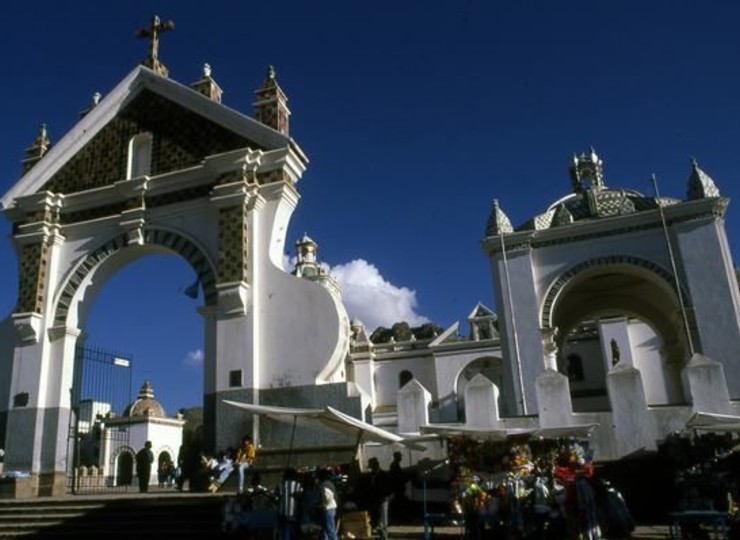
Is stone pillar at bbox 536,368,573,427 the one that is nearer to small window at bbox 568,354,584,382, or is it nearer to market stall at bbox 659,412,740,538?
market stall at bbox 659,412,740,538

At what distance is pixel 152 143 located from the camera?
14.0 metres

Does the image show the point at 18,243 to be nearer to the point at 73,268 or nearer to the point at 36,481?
the point at 73,268

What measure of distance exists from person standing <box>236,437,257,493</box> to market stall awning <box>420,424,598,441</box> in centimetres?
285

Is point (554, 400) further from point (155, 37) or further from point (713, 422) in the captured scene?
point (155, 37)

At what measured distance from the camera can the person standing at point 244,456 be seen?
35.2 ft

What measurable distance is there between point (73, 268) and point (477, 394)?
856cm

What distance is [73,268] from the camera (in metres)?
13.8

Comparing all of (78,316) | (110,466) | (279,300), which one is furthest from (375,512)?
(110,466)

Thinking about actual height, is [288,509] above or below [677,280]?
below

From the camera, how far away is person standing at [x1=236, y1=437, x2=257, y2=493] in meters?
10.7

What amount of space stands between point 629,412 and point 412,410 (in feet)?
12.9

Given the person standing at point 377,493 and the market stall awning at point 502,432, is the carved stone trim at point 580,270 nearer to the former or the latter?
the market stall awning at point 502,432

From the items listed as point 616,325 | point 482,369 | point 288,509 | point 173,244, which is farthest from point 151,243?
point 482,369

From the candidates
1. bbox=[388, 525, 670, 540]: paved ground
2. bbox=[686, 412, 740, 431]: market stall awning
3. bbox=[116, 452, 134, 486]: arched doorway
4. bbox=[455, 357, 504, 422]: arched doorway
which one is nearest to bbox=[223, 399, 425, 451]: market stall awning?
bbox=[388, 525, 670, 540]: paved ground
